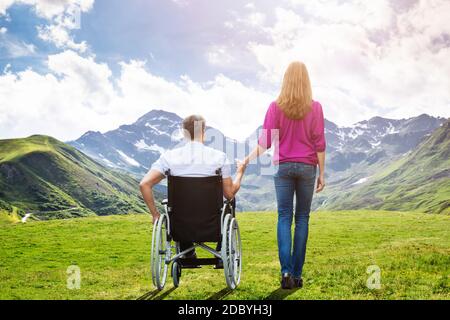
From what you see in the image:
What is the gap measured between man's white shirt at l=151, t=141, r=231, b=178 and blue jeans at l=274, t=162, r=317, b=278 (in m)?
1.15

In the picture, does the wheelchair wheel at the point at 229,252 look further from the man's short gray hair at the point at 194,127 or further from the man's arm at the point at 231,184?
the man's short gray hair at the point at 194,127

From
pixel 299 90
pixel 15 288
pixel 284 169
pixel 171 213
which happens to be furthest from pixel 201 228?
pixel 15 288

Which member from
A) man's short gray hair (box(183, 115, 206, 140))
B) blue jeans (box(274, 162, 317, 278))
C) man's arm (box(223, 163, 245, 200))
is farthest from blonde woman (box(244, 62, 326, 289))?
man's short gray hair (box(183, 115, 206, 140))

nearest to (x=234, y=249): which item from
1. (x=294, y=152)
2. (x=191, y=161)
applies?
(x=191, y=161)

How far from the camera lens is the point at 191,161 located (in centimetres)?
863

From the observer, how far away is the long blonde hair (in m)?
8.04

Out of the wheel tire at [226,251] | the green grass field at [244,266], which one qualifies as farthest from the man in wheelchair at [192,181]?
the green grass field at [244,266]

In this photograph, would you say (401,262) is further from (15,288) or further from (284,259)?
(15,288)

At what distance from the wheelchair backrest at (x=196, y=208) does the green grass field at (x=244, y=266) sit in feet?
3.60

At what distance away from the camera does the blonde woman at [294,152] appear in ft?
26.5
